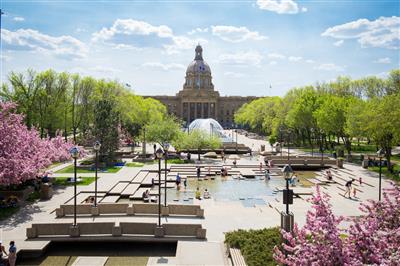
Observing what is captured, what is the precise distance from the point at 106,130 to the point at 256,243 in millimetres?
30343

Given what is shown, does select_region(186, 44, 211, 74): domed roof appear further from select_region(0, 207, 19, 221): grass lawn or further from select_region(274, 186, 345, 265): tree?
select_region(274, 186, 345, 265): tree

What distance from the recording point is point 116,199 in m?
26.7

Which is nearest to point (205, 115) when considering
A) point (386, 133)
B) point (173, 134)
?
point (173, 134)

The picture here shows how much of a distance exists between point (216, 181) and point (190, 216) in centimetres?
1432

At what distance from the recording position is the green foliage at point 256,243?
1415 centimetres

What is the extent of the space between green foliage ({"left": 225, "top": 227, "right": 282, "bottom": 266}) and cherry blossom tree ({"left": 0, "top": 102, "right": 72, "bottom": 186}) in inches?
547

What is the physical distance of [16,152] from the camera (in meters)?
24.8

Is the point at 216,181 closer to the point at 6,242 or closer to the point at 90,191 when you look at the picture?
the point at 90,191

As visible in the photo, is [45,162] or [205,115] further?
[205,115]

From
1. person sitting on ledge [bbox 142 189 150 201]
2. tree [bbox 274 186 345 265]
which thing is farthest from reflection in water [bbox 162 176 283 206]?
tree [bbox 274 186 345 265]

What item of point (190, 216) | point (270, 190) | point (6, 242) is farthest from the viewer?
point (270, 190)

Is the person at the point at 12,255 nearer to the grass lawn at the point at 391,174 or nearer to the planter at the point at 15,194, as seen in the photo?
the planter at the point at 15,194

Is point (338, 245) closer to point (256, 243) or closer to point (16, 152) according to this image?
point (256, 243)

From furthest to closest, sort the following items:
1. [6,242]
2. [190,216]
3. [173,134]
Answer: [173,134]
[190,216]
[6,242]
